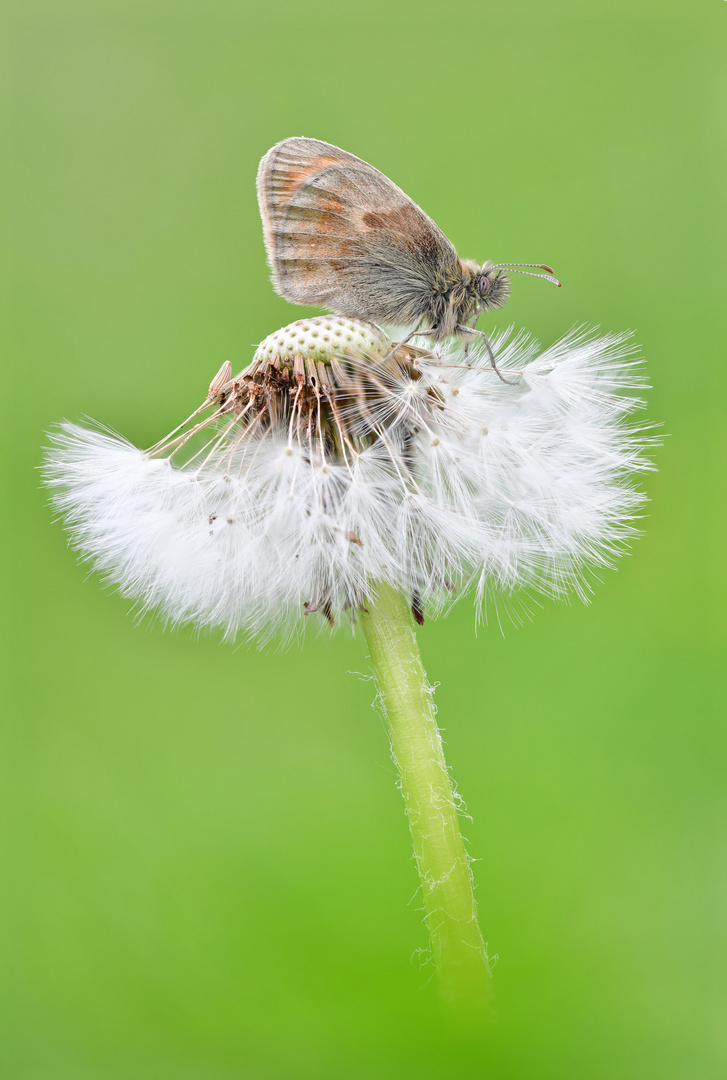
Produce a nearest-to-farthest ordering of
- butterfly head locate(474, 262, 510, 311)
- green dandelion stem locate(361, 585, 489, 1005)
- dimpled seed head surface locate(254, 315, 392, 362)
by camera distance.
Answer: green dandelion stem locate(361, 585, 489, 1005) → dimpled seed head surface locate(254, 315, 392, 362) → butterfly head locate(474, 262, 510, 311)

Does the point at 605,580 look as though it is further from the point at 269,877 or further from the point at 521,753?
the point at 269,877

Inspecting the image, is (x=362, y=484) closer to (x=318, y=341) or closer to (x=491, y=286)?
(x=318, y=341)

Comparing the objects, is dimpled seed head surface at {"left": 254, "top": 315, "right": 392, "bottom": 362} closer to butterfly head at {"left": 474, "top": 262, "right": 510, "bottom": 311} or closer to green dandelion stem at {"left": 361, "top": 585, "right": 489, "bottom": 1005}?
butterfly head at {"left": 474, "top": 262, "right": 510, "bottom": 311}

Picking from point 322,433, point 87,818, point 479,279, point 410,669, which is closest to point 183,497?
point 322,433

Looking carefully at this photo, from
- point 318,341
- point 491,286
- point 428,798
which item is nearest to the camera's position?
point 428,798

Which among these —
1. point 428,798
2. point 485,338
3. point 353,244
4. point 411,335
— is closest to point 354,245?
point 353,244

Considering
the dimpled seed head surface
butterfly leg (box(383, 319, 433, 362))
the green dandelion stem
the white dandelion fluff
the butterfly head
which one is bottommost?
the green dandelion stem

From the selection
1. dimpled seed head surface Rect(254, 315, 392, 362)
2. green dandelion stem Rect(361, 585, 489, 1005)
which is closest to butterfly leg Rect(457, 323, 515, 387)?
dimpled seed head surface Rect(254, 315, 392, 362)
